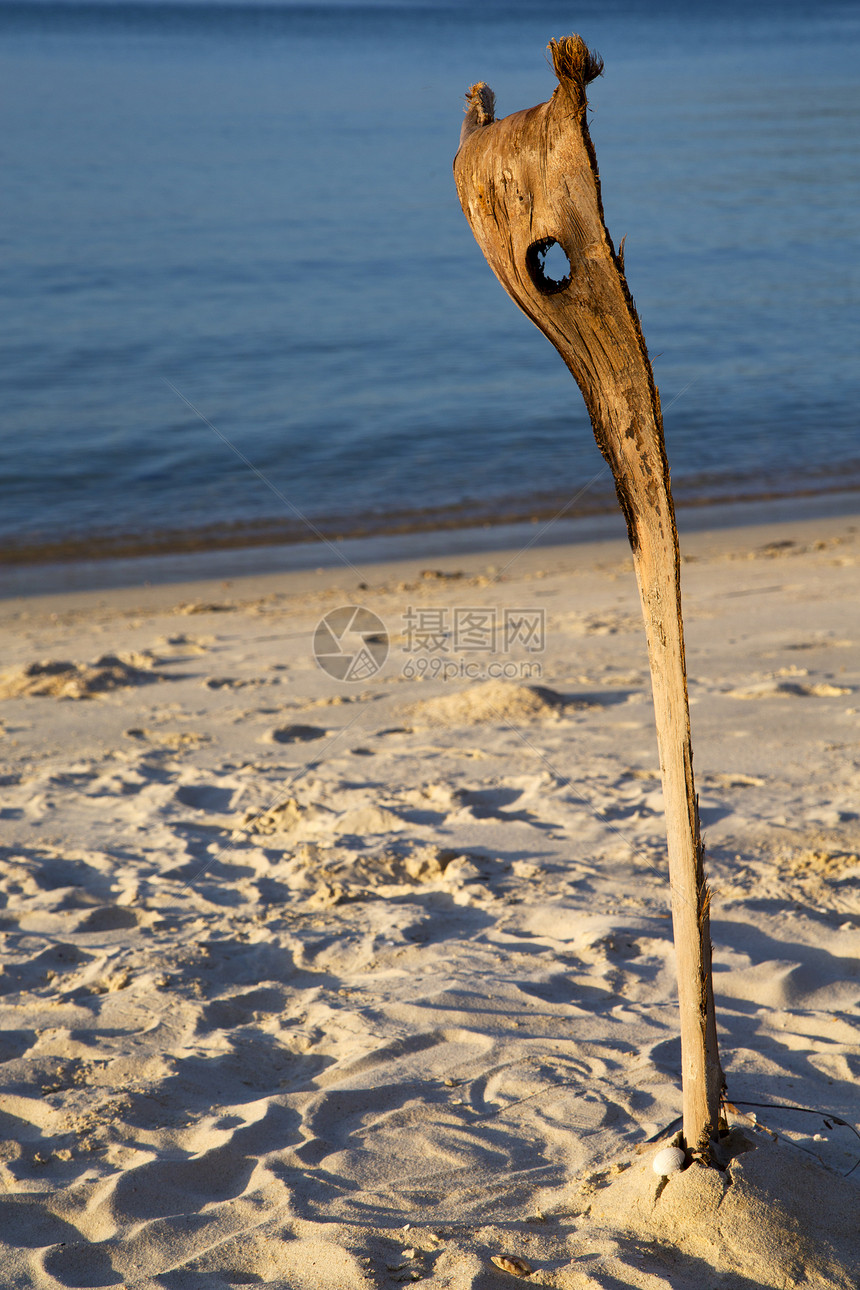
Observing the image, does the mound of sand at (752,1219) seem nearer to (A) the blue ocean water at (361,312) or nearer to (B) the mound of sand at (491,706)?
(A) the blue ocean water at (361,312)

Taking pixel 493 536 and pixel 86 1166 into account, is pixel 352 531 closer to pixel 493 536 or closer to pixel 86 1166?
pixel 493 536

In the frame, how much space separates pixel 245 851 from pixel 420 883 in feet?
2.37

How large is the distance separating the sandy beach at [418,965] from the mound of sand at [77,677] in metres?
0.03

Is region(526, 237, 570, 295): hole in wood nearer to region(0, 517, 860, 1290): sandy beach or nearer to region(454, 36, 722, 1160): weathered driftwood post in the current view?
region(454, 36, 722, 1160): weathered driftwood post

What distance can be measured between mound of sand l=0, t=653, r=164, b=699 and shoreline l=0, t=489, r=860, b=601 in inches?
112

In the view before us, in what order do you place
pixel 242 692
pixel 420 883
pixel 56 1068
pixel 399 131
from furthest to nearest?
1. pixel 399 131
2. pixel 242 692
3. pixel 420 883
4. pixel 56 1068

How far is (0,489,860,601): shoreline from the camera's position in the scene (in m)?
8.73

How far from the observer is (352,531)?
10.3m

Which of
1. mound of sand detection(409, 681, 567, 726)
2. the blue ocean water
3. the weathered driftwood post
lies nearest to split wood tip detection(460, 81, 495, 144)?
the weathered driftwood post

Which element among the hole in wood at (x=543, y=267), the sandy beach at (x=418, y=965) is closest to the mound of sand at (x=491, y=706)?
the sandy beach at (x=418, y=965)

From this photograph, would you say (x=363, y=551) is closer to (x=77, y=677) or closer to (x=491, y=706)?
(x=77, y=677)

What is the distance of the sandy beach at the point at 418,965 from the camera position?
182 cm

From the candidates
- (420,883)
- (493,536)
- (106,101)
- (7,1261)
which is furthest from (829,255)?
(106,101)

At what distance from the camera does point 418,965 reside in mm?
2902
